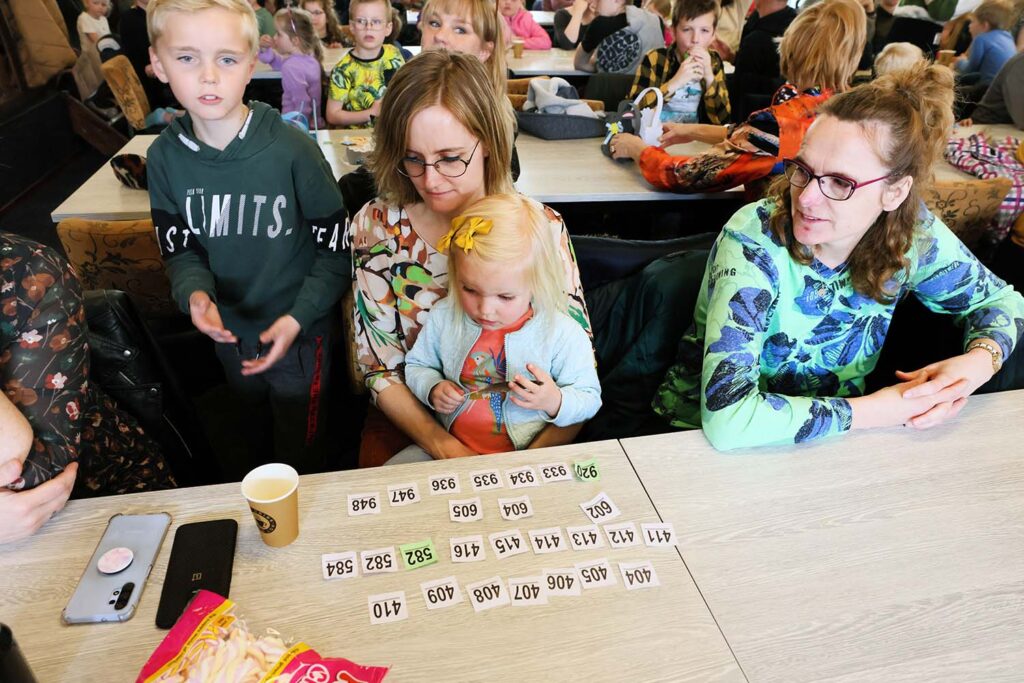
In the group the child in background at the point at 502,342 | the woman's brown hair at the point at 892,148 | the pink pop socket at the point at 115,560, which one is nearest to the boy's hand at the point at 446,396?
the child in background at the point at 502,342

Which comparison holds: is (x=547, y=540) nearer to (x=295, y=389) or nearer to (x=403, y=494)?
(x=403, y=494)

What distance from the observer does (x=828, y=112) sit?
1.40 metres

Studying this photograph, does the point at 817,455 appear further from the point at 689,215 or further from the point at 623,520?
the point at 689,215

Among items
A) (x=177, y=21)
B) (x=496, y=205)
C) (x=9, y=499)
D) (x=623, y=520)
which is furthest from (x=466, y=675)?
(x=177, y=21)

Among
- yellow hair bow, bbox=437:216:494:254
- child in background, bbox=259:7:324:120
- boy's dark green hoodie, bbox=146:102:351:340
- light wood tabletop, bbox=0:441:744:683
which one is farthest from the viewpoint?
child in background, bbox=259:7:324:120

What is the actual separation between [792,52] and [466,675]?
8.96 feet

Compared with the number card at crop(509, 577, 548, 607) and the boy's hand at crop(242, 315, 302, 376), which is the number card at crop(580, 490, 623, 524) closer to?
the number card at crop(509, 577, 548, 607)

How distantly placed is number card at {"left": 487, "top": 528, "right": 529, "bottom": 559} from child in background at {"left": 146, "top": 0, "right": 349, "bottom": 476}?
0.82 metres

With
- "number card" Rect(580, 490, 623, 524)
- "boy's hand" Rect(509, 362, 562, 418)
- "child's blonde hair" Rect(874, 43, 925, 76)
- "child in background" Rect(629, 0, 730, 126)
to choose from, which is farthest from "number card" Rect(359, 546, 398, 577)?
"child's blonde hair" Rect(874, 43, 925, 76)

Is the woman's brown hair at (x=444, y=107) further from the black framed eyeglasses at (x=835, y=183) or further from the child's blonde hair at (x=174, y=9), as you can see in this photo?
the black framed eyeglasses at (x=835, y=183)

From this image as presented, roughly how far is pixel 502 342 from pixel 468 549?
0.56 metres

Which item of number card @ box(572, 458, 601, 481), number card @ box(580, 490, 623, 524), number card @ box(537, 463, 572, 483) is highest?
number card @ box(580, 490, 623, 524)

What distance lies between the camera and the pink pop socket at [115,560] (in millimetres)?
1000

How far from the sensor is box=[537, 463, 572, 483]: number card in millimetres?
1204
